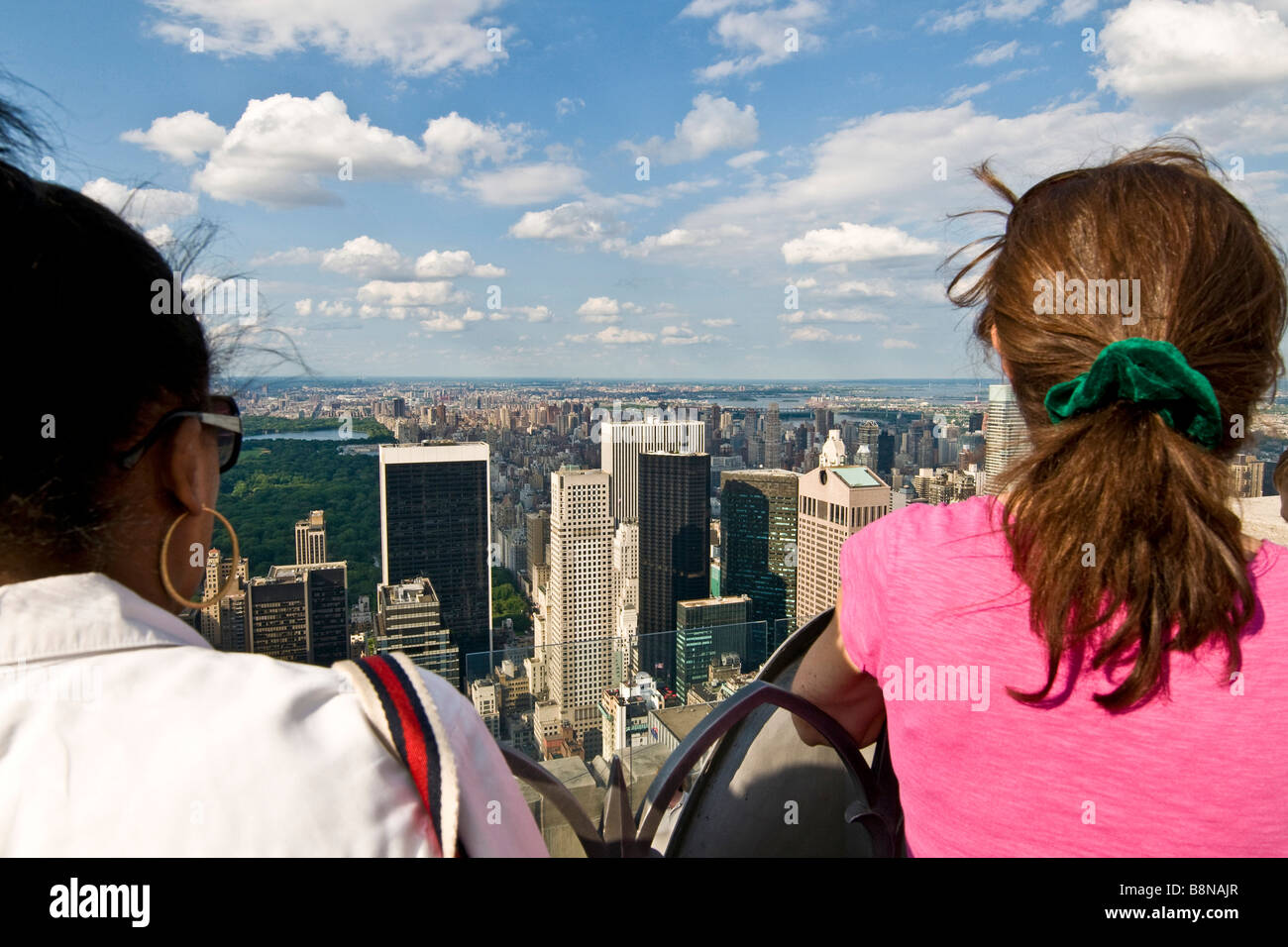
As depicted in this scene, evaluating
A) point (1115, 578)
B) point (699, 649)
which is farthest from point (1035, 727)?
point (699, 649)

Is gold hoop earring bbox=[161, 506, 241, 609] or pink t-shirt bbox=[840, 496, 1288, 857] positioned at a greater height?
gold hoop earring bbox=[161, 506, 241, 609]

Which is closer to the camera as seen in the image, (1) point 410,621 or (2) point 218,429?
(2) point 218,429

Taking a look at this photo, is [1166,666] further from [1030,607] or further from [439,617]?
[439,617]

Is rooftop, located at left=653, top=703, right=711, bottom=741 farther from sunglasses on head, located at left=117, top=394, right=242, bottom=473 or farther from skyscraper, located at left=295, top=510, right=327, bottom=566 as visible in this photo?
skyscraper, located at left=295, top=510, right=327, bottom=566

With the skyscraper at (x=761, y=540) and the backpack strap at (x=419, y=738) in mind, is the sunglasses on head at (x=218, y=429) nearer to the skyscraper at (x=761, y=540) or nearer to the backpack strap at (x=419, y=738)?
the backpack strap at (x=419, y=738)

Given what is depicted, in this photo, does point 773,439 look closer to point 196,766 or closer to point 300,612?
point 300,612

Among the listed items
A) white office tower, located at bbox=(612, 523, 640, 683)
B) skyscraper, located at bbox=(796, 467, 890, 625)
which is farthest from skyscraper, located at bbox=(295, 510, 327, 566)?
white office tower, located at bbox=(612, 523, 640, 683)
